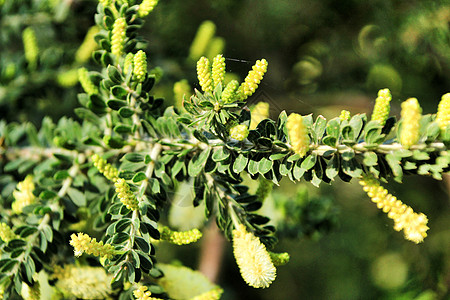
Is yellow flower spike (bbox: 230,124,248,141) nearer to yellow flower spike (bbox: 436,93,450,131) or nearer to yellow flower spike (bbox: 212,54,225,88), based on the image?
yellow flower spike (bbox: 212,54,225,88)

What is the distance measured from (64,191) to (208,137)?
47 centimetres

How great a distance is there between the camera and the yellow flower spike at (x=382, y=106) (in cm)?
79

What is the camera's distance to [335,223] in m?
1.64

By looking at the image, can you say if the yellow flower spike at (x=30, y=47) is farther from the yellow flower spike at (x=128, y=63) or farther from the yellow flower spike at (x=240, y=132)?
the yellow flower spike at (x=240, y=132)

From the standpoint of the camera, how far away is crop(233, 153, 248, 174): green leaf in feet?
2.72

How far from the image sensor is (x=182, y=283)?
45.8 inches

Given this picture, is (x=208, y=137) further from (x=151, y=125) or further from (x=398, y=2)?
(x=398, y=2)

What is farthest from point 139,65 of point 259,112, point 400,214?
point 400,214

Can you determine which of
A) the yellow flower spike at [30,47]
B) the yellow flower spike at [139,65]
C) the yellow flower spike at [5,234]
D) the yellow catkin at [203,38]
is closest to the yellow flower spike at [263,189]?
the yellow flower spike at [139,65]

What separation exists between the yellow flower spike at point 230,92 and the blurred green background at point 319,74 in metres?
0.62

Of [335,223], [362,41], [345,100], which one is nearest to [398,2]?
[362,41]

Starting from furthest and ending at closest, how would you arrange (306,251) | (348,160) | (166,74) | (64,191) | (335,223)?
(306,251), (166,74), (335,223), (64,191), (348,160)

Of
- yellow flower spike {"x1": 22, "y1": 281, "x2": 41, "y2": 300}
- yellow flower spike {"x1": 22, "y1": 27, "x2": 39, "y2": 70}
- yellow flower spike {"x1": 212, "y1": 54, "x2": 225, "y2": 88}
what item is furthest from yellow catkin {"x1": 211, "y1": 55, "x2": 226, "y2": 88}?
yellow flower spike {"x1": 22, "y1": 27, "x2": 39, "y2": 70}

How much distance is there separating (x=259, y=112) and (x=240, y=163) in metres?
0.19
